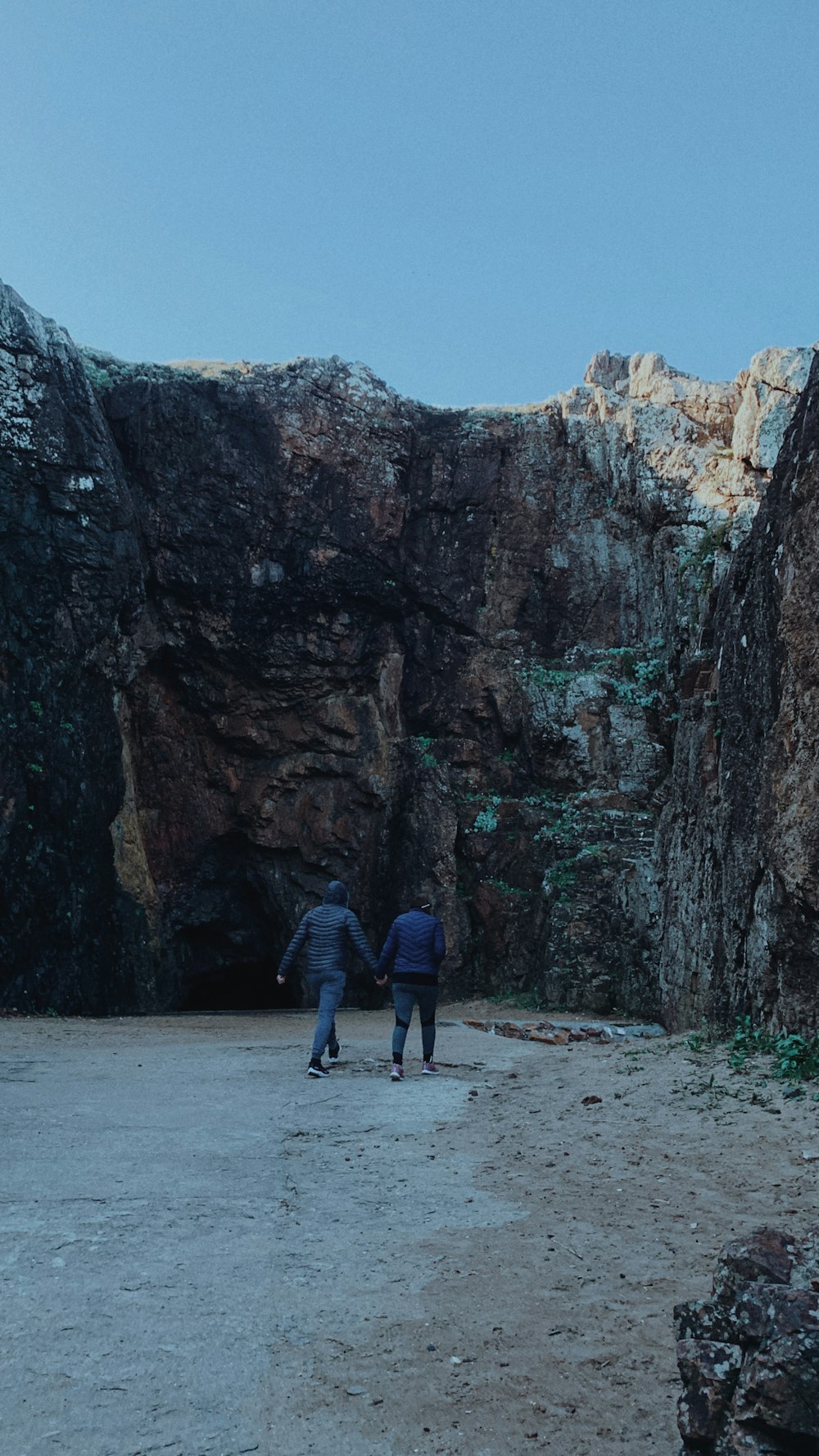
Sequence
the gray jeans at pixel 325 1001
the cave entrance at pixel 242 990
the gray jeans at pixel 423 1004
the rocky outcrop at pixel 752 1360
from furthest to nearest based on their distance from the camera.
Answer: the cave entrance at pixel 242 990 < the gray jeans at pixel 423 1004 < the gray jeans at pixel 325 1001 < the rocky outcrop at pixel 752 1360

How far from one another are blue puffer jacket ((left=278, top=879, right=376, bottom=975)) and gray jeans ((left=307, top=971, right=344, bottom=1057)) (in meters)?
0.05

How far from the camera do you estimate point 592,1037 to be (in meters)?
12.0

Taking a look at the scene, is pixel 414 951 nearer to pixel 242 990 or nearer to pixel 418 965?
pixel 418 965

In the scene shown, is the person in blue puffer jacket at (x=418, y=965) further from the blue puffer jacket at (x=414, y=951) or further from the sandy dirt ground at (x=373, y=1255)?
the sandy dirt ground at (x=373, y=1255)

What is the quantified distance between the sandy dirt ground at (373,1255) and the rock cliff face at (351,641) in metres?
10.3

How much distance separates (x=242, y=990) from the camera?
22.3 metres

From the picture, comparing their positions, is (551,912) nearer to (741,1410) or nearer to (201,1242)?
(201,1242)

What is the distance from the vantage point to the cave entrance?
2103 centimetres

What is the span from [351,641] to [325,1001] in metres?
12.5

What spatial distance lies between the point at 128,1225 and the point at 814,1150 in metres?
2.95

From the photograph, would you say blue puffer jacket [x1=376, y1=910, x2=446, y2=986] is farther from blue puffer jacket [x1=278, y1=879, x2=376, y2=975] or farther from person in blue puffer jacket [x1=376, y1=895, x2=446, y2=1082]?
blue puffer jacket [x1=278, y1=879, x2=376, y2=975]

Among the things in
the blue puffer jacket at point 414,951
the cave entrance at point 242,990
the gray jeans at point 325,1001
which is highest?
the blue puffer jacket at point 414,951

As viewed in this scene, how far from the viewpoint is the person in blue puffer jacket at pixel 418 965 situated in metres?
8.15

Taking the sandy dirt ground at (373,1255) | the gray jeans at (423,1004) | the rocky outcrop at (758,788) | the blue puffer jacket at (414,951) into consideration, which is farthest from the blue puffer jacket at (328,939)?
the rocky outcrop at (758,788)
